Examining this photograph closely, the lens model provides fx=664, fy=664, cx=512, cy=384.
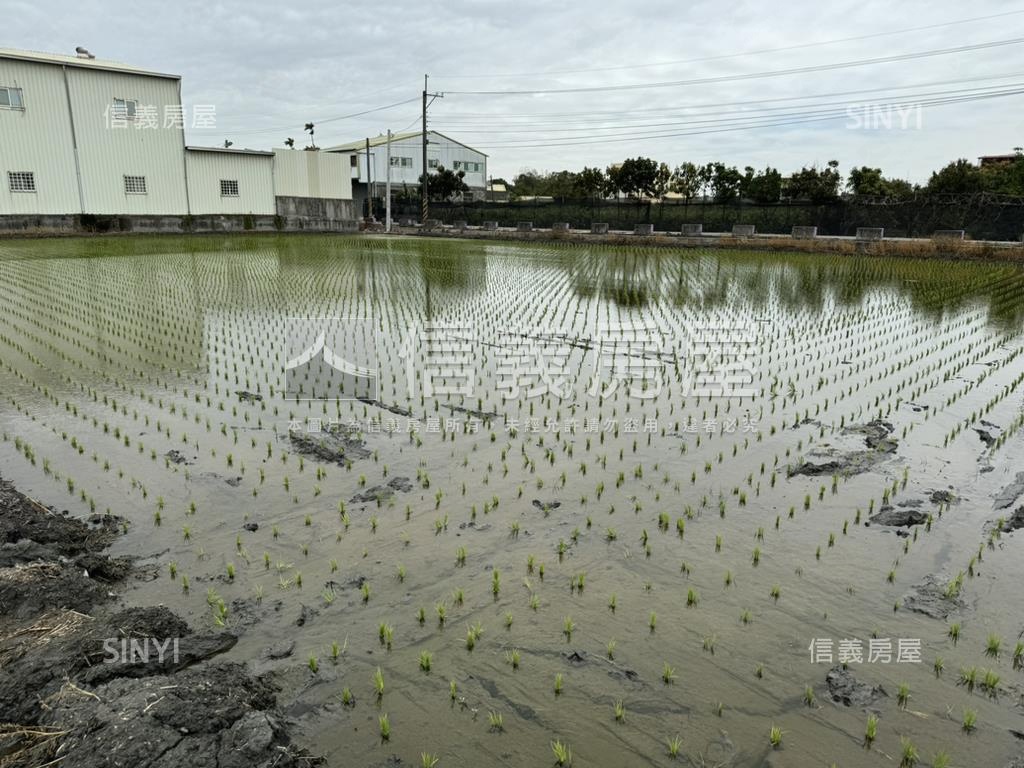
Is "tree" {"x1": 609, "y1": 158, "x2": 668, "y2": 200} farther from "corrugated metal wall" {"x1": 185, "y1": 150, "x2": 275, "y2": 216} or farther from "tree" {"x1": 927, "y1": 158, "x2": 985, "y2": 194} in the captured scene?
"corrugated metal wall" {"x1": 185, "y1": 150, "x2": 275, "y2": 216}

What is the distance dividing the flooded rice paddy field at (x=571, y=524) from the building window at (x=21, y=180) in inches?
691

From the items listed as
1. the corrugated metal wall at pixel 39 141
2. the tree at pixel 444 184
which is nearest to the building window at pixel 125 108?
the corrugated metal wall at pixel 39 141

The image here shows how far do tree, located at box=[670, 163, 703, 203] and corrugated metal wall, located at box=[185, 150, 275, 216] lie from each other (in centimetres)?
2206

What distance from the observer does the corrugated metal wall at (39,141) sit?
23188 millimetres

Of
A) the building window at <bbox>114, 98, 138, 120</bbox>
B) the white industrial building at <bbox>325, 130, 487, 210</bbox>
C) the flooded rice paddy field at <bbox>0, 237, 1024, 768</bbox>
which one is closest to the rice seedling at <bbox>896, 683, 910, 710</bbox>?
the flooded rice paddy field at <bbox>0, 237, 1024, 768</bbox>

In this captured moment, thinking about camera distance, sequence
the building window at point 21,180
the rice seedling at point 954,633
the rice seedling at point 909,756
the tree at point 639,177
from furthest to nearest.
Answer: the tree at point 639,177 → the building window at point 21,180 → the rice seedling at point 954,633 → the rice seedling at point 909,756

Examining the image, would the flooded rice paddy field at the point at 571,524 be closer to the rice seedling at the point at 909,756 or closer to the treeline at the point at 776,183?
the rice seedling at the point at 909,756

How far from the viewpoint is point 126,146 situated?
1014 inches

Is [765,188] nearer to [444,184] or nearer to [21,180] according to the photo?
[444,184]

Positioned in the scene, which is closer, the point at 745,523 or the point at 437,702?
the point at 437,702

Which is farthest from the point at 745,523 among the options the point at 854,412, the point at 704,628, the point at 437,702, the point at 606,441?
the point at 854,412

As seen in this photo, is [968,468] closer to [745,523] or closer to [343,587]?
[745,523]

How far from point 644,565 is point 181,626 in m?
2.48

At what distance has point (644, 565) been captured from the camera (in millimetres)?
3920
